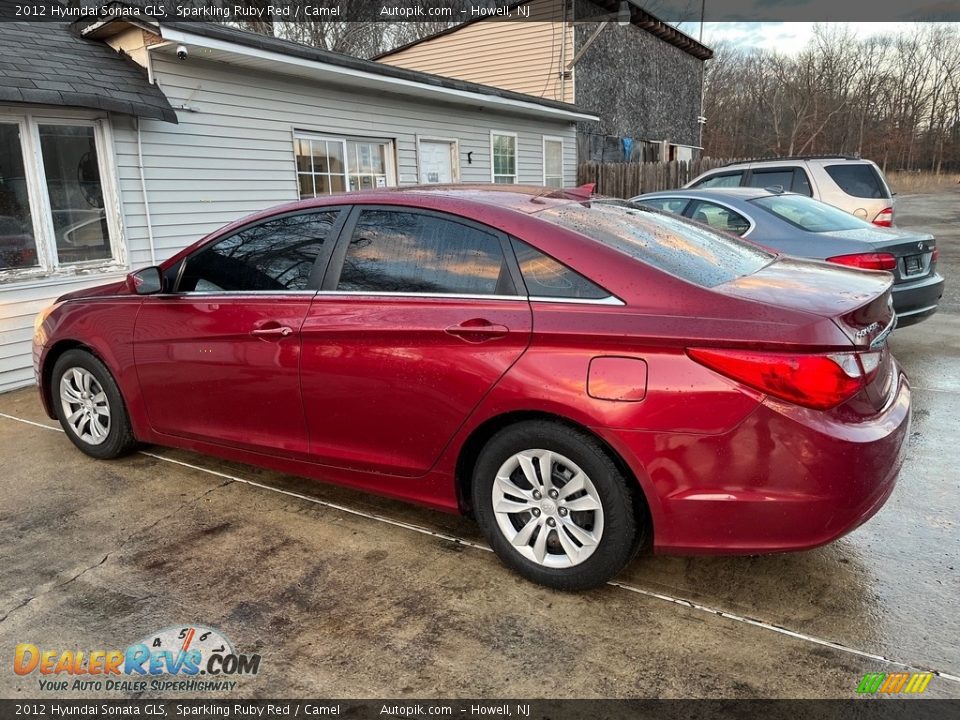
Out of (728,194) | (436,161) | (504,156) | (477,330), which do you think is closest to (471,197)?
(477,330)

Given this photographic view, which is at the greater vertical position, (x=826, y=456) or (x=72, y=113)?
(x=72, y=113)

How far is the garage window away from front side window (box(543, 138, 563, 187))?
30.0ft

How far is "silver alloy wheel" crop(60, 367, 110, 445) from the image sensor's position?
4.13 m

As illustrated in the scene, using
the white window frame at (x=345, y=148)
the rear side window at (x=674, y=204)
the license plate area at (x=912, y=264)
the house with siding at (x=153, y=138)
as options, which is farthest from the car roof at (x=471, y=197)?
the white window frame at (x=345, y=148)

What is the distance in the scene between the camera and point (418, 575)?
2.91m

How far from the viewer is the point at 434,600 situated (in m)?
2.73

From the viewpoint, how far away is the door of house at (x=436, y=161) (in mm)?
10742

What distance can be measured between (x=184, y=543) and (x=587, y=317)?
2.17 meters

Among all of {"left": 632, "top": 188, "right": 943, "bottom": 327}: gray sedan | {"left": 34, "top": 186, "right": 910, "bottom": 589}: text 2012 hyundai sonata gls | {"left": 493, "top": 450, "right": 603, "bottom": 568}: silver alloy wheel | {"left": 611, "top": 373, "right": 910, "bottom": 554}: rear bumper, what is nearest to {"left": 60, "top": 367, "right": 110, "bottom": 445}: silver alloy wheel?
{"left": 34, "top": 186, "right": 910, "bottom": 589}: text 2012 hyundai sonata gls

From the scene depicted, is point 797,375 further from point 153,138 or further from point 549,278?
point 153,138

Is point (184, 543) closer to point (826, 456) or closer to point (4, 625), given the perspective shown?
point (4, 625)

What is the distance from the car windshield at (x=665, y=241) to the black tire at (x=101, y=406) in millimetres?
2796

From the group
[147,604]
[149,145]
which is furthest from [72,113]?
[147,604]

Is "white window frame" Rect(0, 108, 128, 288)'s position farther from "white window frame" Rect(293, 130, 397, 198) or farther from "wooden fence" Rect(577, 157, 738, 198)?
"wooden fence" Rect(577, 157, 738, 198)
